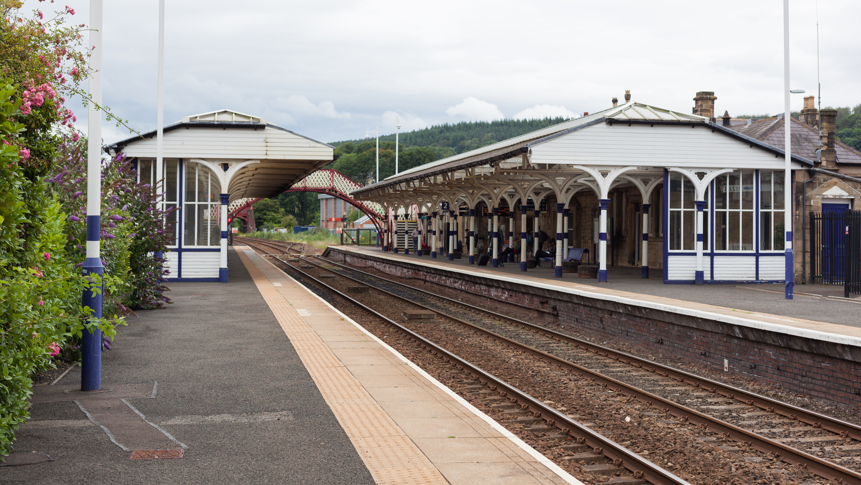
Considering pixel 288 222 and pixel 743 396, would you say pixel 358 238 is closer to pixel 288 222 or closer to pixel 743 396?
pixel 743 396

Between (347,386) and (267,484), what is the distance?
2884mm

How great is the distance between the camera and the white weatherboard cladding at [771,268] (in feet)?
65.7

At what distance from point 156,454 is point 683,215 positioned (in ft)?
58.3

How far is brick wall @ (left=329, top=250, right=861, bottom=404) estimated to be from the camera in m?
8.23

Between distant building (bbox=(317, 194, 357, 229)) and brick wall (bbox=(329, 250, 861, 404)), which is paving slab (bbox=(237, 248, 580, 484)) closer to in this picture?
brick wall (bbox=(329, 250, 861, 404))

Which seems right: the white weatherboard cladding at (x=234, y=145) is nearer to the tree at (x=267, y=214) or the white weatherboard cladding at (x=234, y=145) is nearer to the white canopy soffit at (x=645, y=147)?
the white canopy soffit at (x=645, y=147)

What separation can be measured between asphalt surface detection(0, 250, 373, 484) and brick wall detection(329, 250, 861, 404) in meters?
5.95

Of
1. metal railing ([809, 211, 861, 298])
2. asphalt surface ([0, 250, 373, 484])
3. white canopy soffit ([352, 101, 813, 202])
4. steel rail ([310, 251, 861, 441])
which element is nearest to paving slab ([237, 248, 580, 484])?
asphalt surface ([0, 250, 373, 484])

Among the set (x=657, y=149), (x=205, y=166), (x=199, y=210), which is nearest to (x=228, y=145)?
(x=205, y=166)

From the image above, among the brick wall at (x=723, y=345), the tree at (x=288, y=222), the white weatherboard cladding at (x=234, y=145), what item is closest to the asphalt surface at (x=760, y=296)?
the brick wall at (x=723, y=345)

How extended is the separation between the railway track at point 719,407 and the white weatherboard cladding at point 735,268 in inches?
364

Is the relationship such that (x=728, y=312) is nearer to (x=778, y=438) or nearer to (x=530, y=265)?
(x=778, y=438)

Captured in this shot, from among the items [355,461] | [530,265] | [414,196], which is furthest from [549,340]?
[414,196]

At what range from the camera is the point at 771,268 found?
65.9ft
